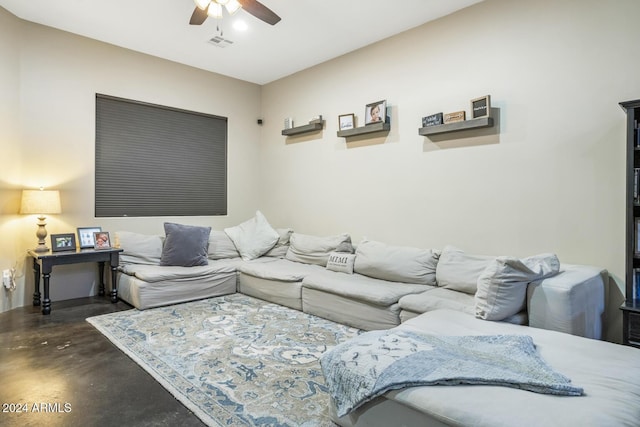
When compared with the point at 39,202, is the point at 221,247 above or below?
below

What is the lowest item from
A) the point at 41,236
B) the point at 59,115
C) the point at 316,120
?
the point at 41,236

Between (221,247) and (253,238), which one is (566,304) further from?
(221,247)

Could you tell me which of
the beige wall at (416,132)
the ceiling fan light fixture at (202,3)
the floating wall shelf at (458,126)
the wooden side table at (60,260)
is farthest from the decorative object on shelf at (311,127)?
the wooden side table at (60,260)

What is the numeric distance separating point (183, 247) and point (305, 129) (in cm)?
219

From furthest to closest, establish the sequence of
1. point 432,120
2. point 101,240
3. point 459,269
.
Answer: point 101,240 → point 432,120 → point 459,269

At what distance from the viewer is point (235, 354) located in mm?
2818

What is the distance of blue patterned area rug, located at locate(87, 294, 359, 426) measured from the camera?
210 centimetres

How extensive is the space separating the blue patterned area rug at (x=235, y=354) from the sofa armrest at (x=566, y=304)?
1430 mm

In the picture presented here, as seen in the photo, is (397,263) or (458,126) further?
(397,263)

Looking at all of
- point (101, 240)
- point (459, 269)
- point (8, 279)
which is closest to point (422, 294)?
point (459, 269)

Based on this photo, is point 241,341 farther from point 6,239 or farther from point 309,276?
point 6,239

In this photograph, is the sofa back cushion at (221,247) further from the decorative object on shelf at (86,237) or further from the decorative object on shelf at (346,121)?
the decorative object on shelf at (346,121)

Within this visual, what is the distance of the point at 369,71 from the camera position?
4496 mm

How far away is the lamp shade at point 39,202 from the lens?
3.82 m
